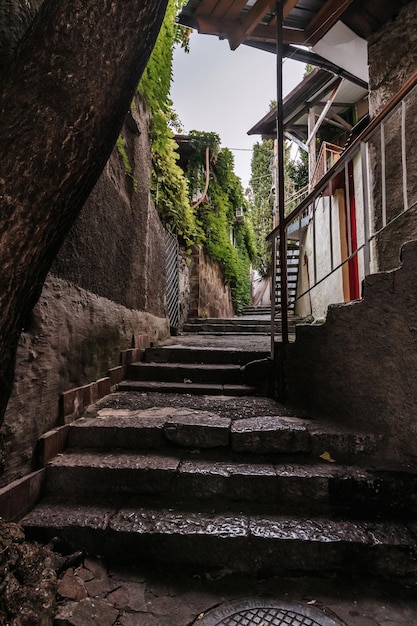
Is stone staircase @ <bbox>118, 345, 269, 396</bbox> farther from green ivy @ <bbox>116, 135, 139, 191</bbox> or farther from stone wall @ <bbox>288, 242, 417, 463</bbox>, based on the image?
green ivy @ <bbox>116, 135, 139, 191</bbox>

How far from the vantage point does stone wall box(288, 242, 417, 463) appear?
2.18 m

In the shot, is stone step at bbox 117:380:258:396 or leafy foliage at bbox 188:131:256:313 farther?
leafy foliage at bbox 188:131:256:313

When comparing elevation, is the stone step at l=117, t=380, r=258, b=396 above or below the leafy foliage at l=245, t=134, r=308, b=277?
below

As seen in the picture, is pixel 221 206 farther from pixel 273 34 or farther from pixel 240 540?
pixel 240 540

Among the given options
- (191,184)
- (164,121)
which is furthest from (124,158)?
(191,184)

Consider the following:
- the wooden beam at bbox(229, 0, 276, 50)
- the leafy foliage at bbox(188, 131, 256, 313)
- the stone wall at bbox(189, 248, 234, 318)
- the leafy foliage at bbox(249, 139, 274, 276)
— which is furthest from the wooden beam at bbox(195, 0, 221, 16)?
the leafy foliage at bbox(249, 139, 274, 276)

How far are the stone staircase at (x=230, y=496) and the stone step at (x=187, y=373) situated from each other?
0.92 meters

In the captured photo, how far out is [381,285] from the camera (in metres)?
2.33

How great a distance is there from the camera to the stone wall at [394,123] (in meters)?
3.12

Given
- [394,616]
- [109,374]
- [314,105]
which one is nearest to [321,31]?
[109,374]

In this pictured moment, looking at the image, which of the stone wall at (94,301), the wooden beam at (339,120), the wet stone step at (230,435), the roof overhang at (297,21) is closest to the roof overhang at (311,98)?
the wooden beam at (339,120)

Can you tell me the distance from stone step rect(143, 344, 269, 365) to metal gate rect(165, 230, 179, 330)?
6.93 feet

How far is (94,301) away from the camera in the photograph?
318 cm

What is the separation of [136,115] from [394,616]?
5.17 metres
